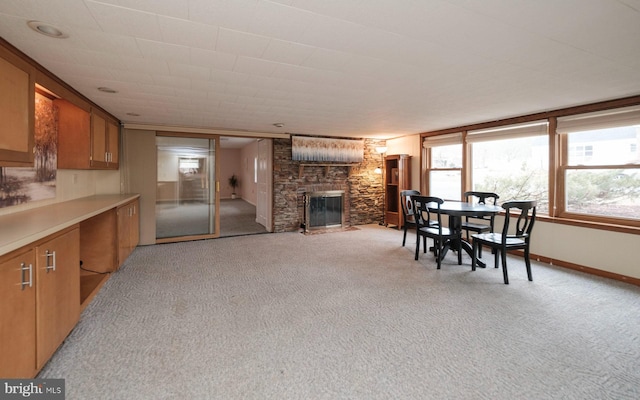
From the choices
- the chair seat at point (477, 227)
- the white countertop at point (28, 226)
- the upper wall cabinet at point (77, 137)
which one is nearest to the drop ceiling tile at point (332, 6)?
the white countertop at point (28, 226)

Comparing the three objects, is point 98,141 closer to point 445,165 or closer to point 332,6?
point 332,6

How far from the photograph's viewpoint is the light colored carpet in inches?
69.2

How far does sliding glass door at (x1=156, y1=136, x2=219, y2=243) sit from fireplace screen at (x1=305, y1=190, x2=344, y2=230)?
2.03 meters

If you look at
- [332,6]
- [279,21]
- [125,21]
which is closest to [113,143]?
[125,21]

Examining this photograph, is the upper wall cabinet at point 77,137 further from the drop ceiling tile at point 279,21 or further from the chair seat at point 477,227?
the chair seat at point 477,227

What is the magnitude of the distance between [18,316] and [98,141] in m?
3.00

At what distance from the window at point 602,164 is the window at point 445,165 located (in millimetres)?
1728

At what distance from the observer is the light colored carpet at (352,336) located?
5.77ft

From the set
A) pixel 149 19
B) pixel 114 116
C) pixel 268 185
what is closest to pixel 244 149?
pixel 268 185

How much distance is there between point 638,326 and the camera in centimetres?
246

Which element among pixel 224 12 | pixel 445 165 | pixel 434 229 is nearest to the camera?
pixel 224 12

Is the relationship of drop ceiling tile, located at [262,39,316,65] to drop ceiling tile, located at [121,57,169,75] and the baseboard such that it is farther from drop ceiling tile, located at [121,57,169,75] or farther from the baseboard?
the baseboard

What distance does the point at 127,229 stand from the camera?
13.9 feet

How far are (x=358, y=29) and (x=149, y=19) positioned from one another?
4.31 feet
